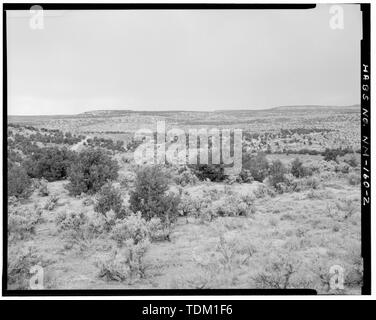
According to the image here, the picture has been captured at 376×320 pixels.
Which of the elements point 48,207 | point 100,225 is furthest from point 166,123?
point 100,225

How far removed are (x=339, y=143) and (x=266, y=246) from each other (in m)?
9.89

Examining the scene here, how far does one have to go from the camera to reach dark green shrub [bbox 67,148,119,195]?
889 cm

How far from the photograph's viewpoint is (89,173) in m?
9.12

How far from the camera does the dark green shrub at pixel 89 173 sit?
8.89m

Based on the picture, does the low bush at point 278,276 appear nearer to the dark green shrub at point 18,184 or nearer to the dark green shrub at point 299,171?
the dark green shrub at point 18,184

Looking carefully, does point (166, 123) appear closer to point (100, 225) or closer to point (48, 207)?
point (48, 207)

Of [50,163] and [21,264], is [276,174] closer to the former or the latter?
[50,163]

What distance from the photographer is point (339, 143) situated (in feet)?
49.1

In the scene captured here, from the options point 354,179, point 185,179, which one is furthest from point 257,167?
point 354,179

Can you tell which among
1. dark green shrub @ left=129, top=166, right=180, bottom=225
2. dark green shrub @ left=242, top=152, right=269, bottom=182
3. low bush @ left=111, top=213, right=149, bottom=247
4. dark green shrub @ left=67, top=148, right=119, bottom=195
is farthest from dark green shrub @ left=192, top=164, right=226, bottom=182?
low bush @ left=111, top=213, right=149, bottom=247

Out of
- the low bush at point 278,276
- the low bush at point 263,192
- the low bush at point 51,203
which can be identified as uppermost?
the low bush at point 263,192

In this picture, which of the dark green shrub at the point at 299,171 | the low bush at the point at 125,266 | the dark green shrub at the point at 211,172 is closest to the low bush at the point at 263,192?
the dark green shrub at the point at 211,172

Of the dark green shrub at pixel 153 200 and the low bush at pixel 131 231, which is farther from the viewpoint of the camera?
the dark green shrub at pixel 153 200

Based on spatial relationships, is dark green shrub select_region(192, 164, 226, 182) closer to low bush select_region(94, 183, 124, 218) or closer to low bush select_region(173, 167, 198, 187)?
low bush select_region(173, 167, 198, 187)
